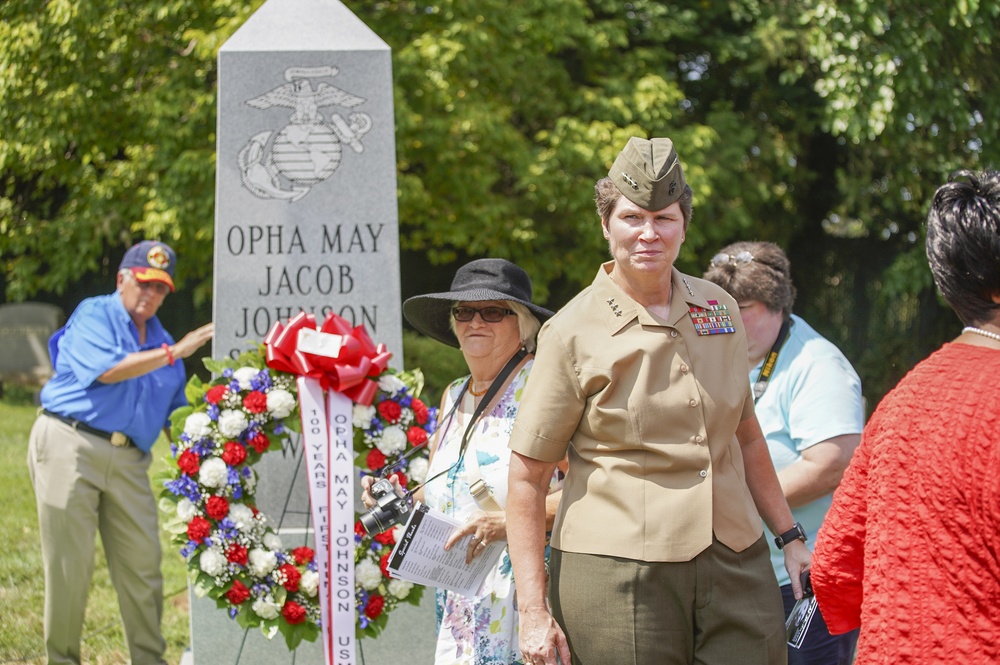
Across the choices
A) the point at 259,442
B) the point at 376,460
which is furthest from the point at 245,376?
the point at 376,460

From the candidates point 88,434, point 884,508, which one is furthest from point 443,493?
point 88,434

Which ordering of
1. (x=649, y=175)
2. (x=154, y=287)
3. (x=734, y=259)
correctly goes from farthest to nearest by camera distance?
1. (x=154, y=287)
2. (x=734, y=259)
3. (x=649, y=175)

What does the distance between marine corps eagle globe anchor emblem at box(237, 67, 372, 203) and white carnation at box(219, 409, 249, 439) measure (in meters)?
1.26

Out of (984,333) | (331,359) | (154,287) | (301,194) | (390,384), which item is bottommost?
(390,384)

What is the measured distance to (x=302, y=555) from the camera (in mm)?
4457

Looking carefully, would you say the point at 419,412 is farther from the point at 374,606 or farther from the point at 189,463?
the point at 189,463

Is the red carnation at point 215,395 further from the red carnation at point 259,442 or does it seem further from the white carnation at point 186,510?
the white carnation at point 186,510

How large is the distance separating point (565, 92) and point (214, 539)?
10.1 meters

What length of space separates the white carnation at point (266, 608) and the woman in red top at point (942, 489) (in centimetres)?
289

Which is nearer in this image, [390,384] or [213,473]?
[213,473]

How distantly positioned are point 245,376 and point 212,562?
75 cm

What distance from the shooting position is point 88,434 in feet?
17.6

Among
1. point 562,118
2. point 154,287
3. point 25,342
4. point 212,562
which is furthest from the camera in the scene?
point 25,342

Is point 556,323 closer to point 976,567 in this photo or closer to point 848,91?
point 976,567
